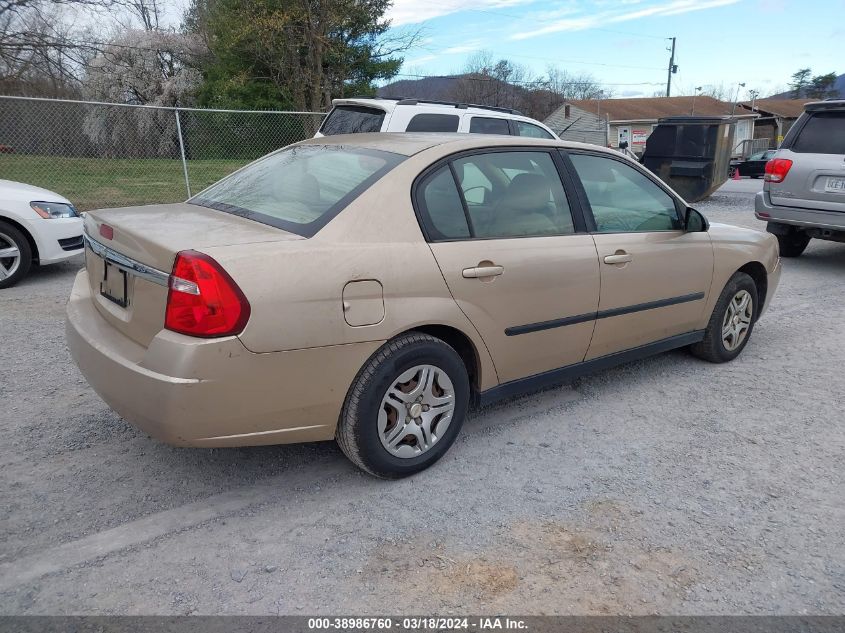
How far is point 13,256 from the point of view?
6430 mm

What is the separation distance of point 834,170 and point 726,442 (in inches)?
208

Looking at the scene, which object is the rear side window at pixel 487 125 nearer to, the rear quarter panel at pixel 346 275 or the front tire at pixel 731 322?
the front tire at pixel 731 322

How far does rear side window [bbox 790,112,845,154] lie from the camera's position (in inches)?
291

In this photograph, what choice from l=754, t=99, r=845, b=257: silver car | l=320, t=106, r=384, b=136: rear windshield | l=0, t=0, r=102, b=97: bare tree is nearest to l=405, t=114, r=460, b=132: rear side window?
l=320, t=106, r=384, b=136: rear windshield

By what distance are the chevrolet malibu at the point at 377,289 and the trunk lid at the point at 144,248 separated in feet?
0.04

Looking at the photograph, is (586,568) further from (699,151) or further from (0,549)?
(699,151)

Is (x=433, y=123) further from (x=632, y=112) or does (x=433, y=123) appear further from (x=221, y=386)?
(x=632, y=112)

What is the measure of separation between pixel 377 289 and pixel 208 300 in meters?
0.70

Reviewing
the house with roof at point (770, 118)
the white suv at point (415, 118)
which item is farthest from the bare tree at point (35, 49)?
the house with roof at point (770, 118)

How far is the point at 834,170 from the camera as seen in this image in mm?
7352

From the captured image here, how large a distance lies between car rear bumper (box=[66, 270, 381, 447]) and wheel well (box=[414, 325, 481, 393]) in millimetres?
396

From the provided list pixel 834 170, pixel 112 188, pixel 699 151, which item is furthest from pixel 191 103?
pixel 834 170

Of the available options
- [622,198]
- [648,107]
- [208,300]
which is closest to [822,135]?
[622,198]

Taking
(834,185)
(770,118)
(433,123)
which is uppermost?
(433,123)
